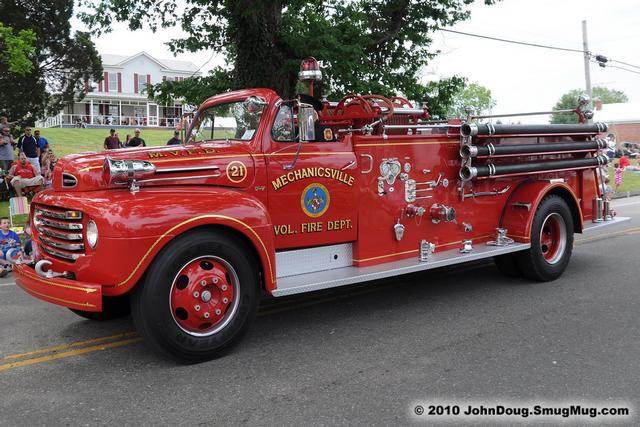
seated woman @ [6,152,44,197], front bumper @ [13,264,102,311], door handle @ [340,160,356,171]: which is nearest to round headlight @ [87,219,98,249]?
front bumper @ [13,264,102,311]

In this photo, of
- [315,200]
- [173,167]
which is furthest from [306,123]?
[173,167]

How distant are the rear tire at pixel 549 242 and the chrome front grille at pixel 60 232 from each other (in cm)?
501

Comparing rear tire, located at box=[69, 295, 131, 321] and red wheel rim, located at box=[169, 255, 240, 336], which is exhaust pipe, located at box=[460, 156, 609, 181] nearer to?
red wheel rim, located at box=[169, 255, 240, 336]

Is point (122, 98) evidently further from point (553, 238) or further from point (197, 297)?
point (197, 297)

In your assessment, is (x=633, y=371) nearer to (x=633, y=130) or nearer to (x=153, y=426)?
(x=153, y=426)

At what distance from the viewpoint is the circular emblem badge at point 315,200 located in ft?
17.3

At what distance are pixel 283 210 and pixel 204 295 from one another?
1.14 m

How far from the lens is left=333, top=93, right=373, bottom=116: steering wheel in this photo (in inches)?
232

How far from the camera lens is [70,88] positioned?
24.0 metres

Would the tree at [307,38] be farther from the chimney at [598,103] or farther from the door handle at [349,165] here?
the chimney at [598,103]

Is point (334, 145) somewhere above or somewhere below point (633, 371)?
above

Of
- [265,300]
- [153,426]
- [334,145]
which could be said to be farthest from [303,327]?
[153,426]

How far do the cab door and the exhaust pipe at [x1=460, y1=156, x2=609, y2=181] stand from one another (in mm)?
1502

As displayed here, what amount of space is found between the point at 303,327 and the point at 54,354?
2.13 metres
